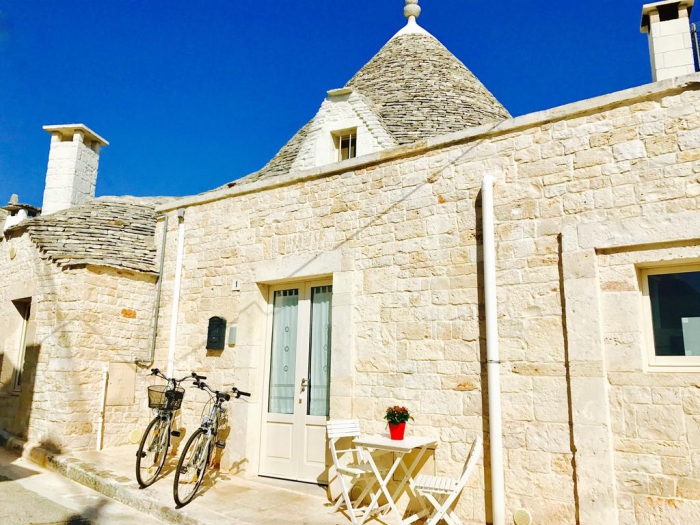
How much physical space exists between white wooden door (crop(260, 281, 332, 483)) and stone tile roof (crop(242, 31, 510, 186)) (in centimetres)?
271

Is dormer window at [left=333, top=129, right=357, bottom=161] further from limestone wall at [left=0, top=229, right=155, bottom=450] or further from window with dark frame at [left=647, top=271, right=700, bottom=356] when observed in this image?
window with dark frame at [left=647, top=271, right=700, bottom=356]

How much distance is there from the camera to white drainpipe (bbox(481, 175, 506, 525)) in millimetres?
4398

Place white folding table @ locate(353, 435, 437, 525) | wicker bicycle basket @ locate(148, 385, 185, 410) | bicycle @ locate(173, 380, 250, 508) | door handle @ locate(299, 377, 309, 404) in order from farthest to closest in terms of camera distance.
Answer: door handle @ locate(299, 377, 309, 404) → wicker bicycle basket @ locate(148, 385, 185, 410) → bicycle @ locate(173, 380, 250, 508) → white folding table @ locate(353, 435, 437, 525)

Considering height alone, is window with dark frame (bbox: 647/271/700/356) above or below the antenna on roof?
below

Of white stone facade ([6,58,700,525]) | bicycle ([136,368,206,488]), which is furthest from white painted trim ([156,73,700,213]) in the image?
bicycle ([136,368,206,488])

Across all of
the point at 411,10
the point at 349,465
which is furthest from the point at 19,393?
the point at 411,10

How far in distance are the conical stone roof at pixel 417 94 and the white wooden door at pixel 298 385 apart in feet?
8.86

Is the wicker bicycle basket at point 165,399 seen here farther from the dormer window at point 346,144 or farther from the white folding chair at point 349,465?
the dormer window at point 346,144

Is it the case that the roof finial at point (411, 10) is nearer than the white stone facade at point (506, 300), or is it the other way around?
the white stone facade at point (506, 300)

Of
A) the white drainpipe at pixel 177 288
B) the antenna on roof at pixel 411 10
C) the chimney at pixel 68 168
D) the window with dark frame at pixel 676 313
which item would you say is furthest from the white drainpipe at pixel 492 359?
the chimney at pixel 68 168

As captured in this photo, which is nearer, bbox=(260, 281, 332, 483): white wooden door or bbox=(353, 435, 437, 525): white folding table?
bbox=(353, 435, 437, 525): white folding table

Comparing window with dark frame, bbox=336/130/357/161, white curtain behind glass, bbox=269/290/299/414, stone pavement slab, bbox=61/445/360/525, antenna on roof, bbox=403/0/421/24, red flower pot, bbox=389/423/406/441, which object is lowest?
stone pavement slab, bbox=61/445/360/525

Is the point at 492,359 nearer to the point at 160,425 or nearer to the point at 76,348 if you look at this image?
the point at 160,425

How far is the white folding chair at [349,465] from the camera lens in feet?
15.6
